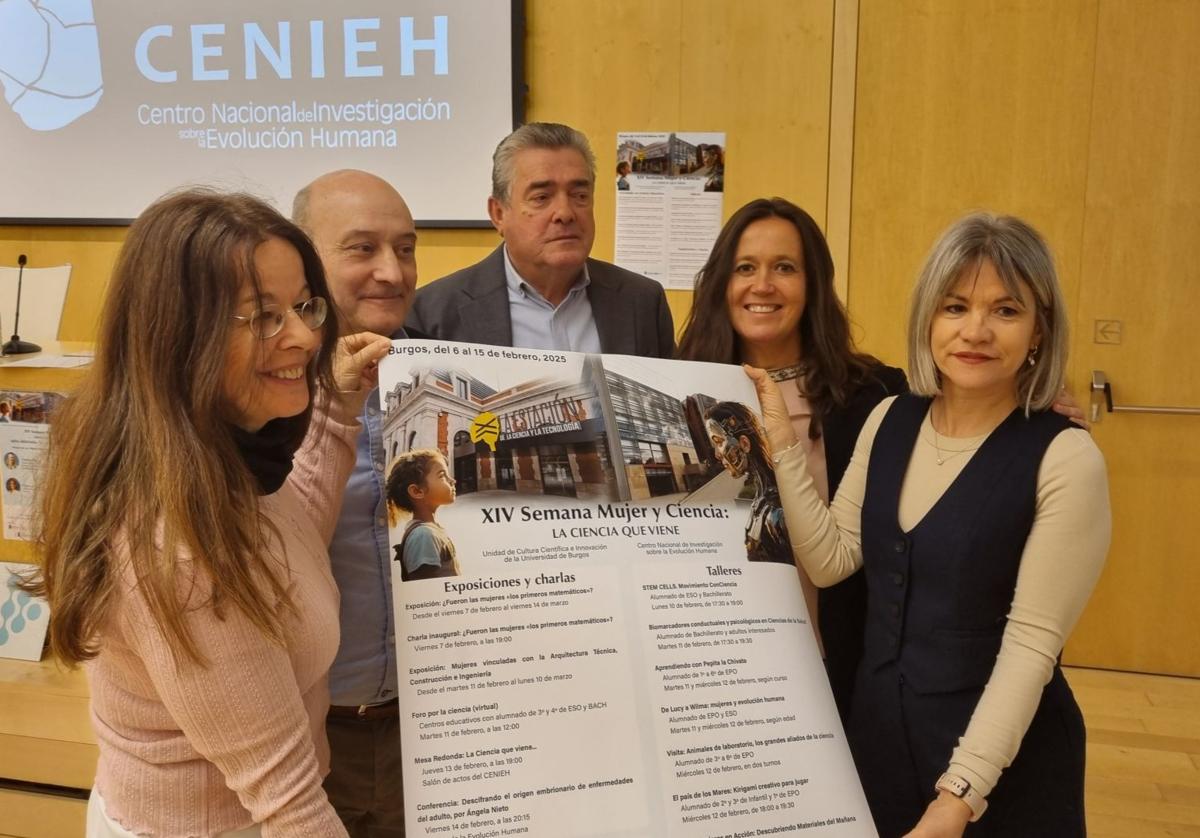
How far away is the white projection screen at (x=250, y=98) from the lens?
4027 millimetres

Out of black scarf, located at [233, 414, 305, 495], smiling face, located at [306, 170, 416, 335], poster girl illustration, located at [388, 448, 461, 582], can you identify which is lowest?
poster girl illustration, located at [388, 448, 461, 582]

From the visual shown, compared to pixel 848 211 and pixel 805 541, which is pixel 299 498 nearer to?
pixel 805 541

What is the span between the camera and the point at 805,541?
5.20 feet

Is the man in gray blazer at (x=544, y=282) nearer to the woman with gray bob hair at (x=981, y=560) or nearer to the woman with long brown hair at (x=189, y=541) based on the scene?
the woman with gray bob hair at (x=981, y=560)

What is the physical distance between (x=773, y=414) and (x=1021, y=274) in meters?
0.47

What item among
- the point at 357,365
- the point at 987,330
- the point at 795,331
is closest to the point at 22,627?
the point at 357,365

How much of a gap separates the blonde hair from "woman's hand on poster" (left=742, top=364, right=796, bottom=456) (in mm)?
902

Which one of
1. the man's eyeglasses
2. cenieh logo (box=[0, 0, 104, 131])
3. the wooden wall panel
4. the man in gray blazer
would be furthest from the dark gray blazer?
cenieh logo (box=[0, 0, 104, 131])

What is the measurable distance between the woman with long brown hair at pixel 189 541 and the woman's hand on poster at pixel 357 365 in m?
0.26

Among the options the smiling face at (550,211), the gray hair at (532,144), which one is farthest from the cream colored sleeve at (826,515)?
the gray hair at (532,144)

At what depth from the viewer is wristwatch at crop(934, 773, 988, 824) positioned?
1.31 meters

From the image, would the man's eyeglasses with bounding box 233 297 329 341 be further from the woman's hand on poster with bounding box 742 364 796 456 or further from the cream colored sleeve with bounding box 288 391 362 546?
the woman's hand on poster with bounding box 742 364 796 456

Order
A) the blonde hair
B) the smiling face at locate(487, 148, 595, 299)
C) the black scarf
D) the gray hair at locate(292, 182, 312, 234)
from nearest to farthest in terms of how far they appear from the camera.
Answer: the blonde hair, the black scarf, the gray hair at locate(292, 182, 312, 234), the smiling face at locate(487, 148, 595, 299)

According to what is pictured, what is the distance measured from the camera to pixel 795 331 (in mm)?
1904
